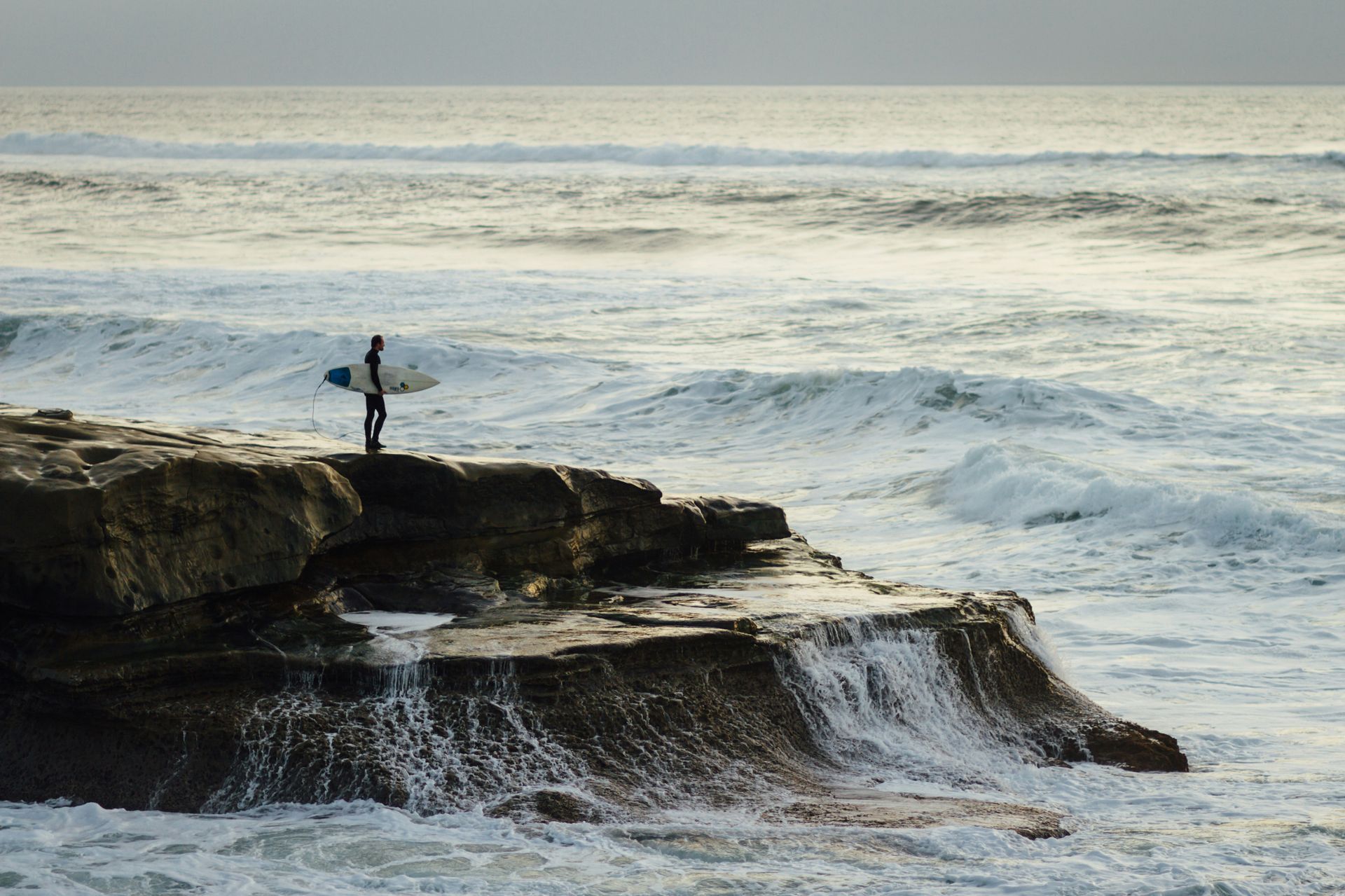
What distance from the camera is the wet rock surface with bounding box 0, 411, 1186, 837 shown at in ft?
24.3

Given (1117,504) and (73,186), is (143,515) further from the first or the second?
(73,186)

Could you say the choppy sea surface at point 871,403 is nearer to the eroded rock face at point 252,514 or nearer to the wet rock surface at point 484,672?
the wet rock surface at point 484,672

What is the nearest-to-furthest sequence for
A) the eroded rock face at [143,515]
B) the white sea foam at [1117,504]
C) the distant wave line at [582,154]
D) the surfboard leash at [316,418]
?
1. the eroded rock face at [143,515]
2. the white sea foam at [1117,504]
3. the surfboard leash at [316,418]
4. the distant wave line at [582,154]

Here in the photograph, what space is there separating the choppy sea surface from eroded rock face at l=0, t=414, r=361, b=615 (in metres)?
1.18

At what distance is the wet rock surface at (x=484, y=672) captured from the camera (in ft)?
24.3

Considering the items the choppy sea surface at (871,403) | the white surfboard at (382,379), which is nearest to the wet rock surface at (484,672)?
the choppy sea surface at (871,403)

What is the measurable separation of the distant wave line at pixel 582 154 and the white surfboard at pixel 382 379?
5117cm

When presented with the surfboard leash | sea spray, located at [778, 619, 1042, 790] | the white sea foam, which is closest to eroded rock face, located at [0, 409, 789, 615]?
sea spray, located at [778, 619, 1042, 790]

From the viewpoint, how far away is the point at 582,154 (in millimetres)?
72625

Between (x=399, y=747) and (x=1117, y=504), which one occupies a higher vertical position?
(x=1117, y=504)

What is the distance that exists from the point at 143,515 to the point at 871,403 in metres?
13.3

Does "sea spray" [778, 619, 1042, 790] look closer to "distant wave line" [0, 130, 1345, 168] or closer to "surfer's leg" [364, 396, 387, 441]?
"surfer's leg" [364, 396, 387, 441]

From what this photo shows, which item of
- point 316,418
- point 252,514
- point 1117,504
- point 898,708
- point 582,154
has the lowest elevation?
point 898,708

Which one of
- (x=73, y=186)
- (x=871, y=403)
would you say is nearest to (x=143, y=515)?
(x=871, y=403)
